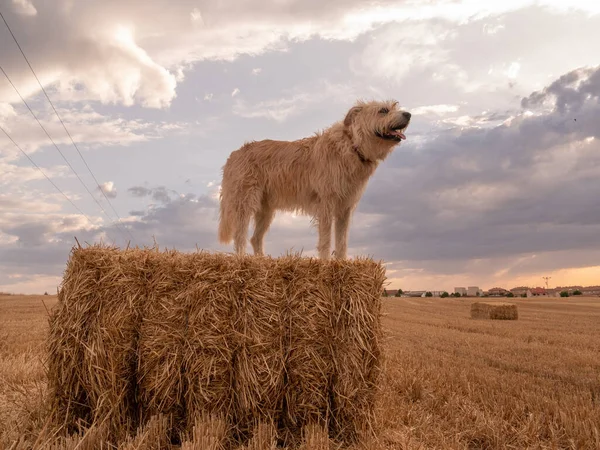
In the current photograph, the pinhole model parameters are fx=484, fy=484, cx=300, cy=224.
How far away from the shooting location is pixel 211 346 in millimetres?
3398

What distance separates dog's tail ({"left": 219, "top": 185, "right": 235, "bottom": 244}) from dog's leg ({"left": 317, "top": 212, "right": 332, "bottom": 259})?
1.30 meters

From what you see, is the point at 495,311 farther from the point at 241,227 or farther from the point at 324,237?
the point at 241,227

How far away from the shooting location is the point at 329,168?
6.07 metres

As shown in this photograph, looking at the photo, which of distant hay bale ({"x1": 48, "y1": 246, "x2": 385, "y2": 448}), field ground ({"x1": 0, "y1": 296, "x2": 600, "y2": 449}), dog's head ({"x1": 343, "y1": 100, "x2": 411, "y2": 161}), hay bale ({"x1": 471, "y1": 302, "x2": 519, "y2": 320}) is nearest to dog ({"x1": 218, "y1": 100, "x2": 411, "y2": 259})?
dog's head ({"x1": 343, "y1": 100, "x2": 411, "y2": 161})

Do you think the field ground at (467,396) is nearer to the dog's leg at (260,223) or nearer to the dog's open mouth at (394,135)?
the dog's open mouth at (394,135)

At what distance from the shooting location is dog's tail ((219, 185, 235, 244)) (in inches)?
260

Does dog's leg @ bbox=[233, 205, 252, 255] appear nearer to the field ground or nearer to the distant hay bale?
the field ground

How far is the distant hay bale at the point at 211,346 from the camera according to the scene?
3.42 m

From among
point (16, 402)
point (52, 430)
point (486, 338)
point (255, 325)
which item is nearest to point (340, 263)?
point (255, 325)

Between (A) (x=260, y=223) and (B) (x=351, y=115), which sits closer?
(B) (x=351, y=115)

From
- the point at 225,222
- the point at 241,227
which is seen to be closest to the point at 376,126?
the point at 241,227

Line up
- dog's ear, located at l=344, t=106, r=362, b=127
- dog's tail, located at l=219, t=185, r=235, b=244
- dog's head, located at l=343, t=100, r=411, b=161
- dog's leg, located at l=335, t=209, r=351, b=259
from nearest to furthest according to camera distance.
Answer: dog's head, located at l=343, t=100, r=411, b=161
dog's ear, located at l=344, t=106, r=362, b=127
dog's leg, located at l=335, t=209, r=351, b=259
dog's tail, located at l=219, t=185, r=235, b=244

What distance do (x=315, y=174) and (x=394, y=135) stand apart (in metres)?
1.15

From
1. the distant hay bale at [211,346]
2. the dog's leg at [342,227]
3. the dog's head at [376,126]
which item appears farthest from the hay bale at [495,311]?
the distant hay bale at [211,346]
